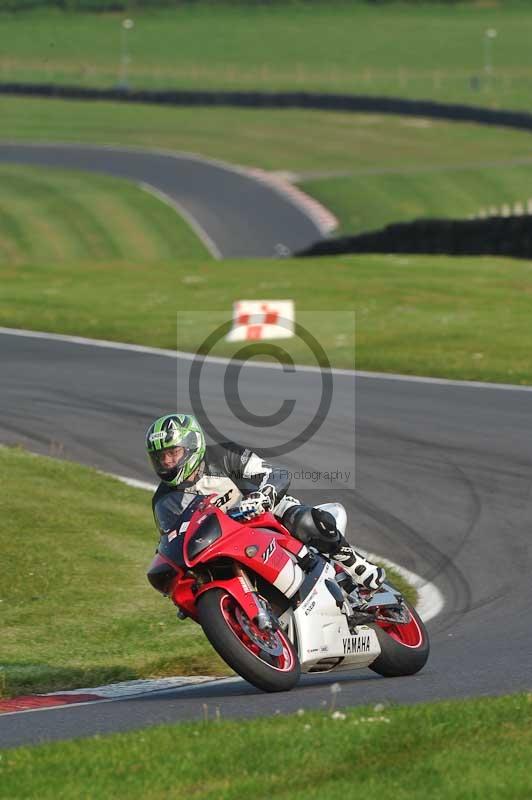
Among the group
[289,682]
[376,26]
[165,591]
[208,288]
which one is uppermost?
[376,26]

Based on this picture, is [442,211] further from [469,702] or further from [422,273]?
[469,702]

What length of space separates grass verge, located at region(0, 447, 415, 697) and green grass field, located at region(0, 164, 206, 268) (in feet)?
85.4

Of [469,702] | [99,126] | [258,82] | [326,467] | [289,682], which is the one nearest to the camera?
[469,702]

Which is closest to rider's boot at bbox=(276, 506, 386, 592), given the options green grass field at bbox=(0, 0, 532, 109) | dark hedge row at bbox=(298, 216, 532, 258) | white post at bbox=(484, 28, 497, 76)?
dark hedge row at bbox=(298, 216, 532, 258)

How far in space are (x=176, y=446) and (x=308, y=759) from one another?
2.38m

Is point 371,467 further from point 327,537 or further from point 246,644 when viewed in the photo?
point 246,644

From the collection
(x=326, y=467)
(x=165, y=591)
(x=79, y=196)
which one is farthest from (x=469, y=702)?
(x=79, y=196)

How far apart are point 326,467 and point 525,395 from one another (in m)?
4.44

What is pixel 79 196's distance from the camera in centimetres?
5109

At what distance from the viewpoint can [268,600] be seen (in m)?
8.68

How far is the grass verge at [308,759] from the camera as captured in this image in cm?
629

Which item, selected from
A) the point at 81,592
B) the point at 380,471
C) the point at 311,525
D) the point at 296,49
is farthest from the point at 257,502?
the point at 296,49

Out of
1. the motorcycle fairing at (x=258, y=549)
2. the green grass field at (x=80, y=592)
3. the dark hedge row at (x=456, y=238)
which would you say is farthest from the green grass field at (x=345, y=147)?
the motorcycle fairing at (x=258, y=549)

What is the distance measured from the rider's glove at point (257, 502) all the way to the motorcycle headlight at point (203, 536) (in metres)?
0.28
